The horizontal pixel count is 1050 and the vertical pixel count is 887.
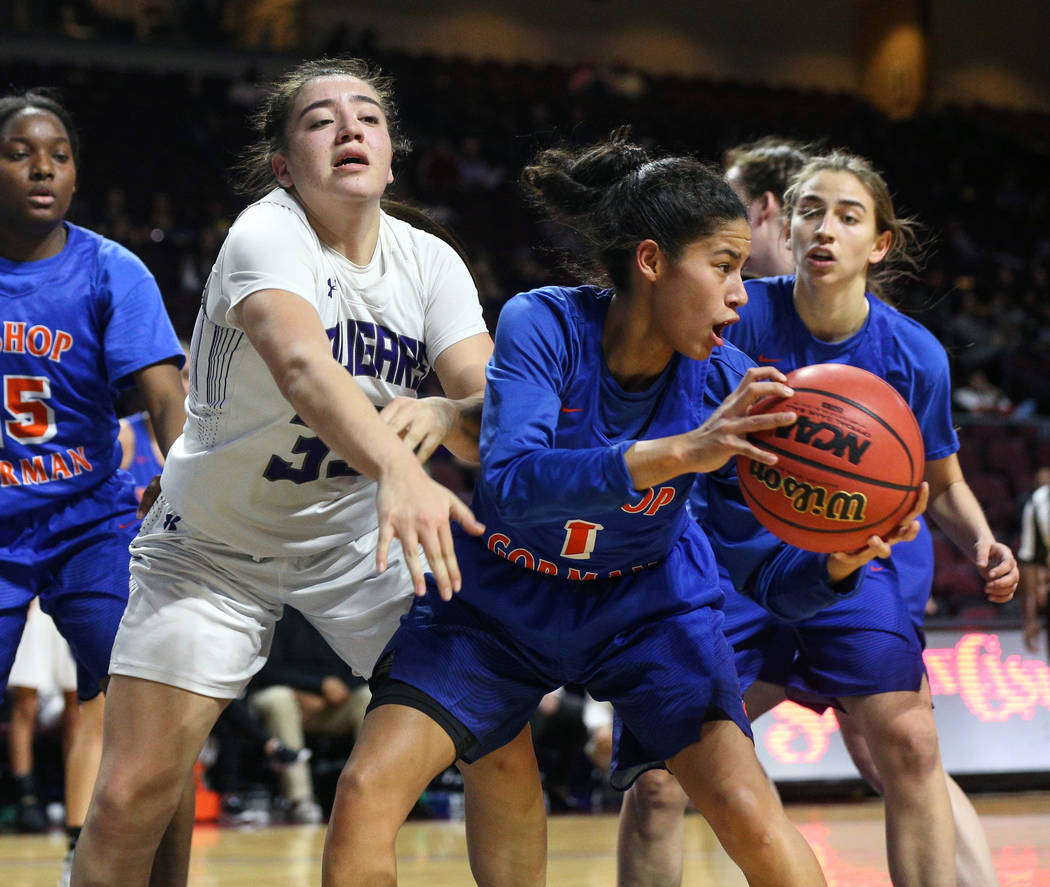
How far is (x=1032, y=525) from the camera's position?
24.4 ft

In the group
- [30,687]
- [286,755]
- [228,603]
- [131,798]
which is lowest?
[286,755]

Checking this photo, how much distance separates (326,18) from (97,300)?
15498 mm

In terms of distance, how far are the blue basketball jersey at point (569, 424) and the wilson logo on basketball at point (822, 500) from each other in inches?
7.5

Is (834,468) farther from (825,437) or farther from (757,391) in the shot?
(757,391)

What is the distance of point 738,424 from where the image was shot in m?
2.04

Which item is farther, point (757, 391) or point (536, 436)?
point (536, 436)

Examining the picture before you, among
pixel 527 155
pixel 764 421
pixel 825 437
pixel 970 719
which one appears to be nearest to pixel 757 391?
pixel 764 421

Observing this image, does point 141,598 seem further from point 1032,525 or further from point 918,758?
point 1032,525

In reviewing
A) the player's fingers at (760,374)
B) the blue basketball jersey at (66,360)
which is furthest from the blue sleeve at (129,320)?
the player's fingers at (760,374)

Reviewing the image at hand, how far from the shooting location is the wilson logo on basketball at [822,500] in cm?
228

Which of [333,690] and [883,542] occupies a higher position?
[883,542]

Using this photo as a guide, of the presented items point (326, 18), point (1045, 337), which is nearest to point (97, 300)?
point (1045, 337)

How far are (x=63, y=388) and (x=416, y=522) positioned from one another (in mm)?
1556

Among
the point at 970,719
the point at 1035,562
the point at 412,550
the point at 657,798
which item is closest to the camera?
the point at 412,550
